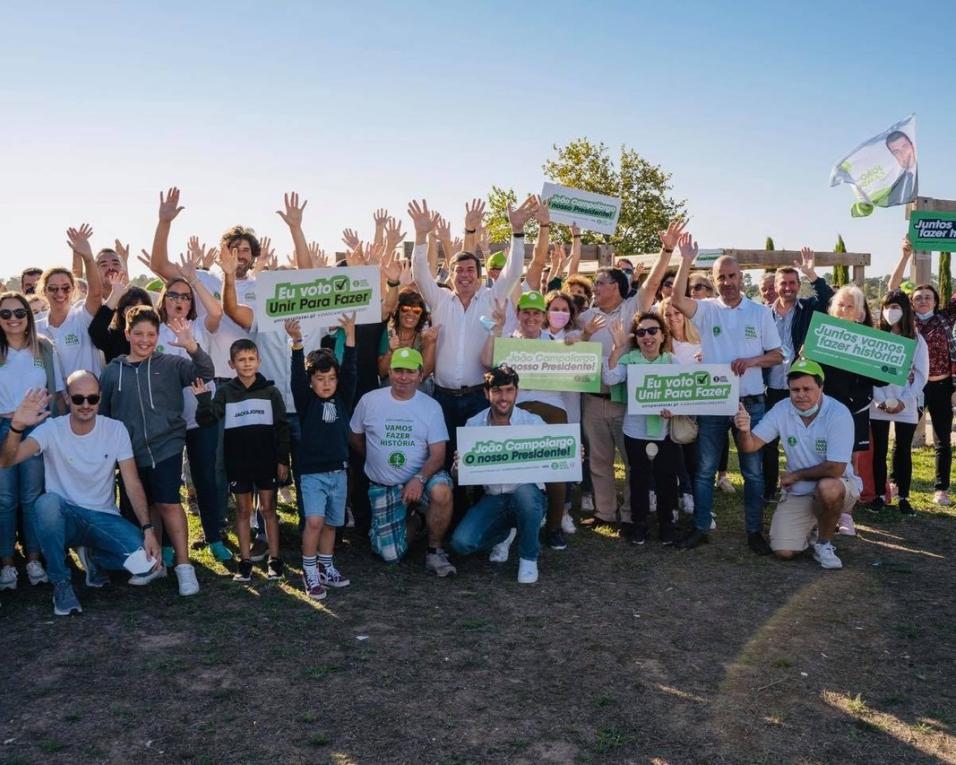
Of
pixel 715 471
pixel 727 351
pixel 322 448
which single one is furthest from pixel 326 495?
pixel 727 351

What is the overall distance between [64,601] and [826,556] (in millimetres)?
5602

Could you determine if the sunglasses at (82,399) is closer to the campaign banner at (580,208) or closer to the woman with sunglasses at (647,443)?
the woman with sunglasses at (647,443)

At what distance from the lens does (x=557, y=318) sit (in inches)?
304

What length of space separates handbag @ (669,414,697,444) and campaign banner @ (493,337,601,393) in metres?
0.72

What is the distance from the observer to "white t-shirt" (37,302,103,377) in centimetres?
680

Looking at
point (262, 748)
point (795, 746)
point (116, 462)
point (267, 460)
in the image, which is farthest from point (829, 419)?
point (116, 462)

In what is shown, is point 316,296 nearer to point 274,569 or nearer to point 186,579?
point 274,569

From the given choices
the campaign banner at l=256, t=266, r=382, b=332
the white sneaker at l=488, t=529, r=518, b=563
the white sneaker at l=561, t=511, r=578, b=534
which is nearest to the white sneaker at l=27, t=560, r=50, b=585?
the campaign banner at l=256, t=266, r=382, b=332

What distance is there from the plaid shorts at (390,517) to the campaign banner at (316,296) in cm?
143

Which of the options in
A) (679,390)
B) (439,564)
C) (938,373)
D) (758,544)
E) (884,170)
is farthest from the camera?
(884,170)

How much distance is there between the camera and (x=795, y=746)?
13.5ft

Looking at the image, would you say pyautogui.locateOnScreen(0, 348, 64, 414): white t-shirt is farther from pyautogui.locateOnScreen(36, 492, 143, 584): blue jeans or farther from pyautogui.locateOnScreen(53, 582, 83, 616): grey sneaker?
pyautogui.locateOnScreen(53, 582, 83, 616): grey sneaker

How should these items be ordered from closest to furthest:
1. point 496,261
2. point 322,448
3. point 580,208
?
point 322,448 < point 496,261 < point 580,208

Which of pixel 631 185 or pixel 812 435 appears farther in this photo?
pixel 631 185
